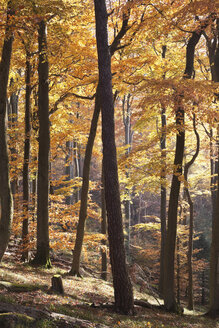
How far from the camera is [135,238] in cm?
3047

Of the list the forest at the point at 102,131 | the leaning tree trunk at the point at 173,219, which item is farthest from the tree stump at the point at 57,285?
the leaning tree trunk at the point at 173,219

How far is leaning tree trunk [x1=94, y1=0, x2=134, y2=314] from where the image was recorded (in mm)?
6840

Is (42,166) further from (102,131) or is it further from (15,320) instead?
(15,320)

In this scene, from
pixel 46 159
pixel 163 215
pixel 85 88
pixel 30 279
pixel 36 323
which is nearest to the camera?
pixel 36 323

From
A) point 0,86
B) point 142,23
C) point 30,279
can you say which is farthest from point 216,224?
point 0,86

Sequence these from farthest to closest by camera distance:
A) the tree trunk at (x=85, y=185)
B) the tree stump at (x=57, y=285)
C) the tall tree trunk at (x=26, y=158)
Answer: the tree trunk at (x=85, y=185) < the tall tree trunk at (x=26, y=158) < the tree stump at (x=57, y=285)

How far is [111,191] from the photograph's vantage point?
6.93 metres

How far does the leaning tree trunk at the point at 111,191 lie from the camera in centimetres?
Answer: 684

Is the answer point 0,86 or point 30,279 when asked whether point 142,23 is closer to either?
point 0,86

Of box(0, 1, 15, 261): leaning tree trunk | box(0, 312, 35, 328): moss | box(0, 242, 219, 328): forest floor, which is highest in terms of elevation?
box(0, 1, 15, 261): leaning tree trunk

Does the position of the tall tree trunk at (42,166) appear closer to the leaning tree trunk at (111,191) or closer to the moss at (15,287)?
the moss at (15,287)

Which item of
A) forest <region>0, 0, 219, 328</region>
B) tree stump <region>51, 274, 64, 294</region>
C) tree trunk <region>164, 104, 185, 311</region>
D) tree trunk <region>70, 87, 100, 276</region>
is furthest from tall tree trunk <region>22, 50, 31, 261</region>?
tree trunk <region>164, 104, 185, 311</region>

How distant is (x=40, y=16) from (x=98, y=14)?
4.40 ft

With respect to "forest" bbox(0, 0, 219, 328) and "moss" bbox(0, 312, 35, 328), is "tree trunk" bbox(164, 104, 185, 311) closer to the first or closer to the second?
"forest" bbox(0, 0, 219, 328)
